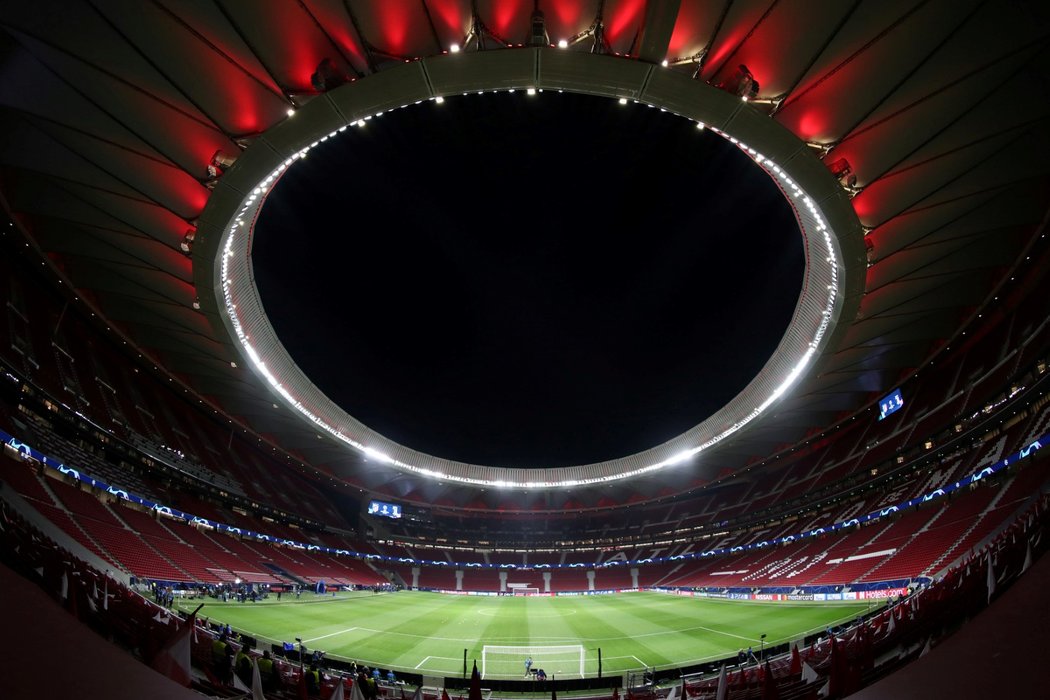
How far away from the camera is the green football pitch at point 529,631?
700 inches

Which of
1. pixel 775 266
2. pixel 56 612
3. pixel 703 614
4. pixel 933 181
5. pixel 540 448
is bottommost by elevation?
pixel 703 614

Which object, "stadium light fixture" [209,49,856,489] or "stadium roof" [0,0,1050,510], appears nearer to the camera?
"stadium roof" [0,0,1050,510]

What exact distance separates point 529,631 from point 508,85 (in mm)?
25206

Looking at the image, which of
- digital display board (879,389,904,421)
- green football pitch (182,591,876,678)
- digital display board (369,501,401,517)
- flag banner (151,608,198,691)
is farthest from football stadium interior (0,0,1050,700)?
digital display board (369,501,401,517)

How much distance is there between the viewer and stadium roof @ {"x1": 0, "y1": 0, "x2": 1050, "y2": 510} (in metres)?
13.4

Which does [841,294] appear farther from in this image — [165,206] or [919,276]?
[165,206]

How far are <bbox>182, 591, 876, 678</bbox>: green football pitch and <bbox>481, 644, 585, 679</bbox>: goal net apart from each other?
4cm

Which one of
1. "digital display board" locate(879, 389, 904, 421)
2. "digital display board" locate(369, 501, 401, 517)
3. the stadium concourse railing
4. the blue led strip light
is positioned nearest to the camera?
the stadium concourse railing

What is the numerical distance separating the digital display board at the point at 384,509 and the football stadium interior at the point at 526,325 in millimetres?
5553

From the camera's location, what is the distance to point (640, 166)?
25625 mm

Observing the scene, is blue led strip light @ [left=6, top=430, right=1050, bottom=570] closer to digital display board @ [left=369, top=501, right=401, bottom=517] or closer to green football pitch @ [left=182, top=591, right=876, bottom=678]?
digital display board @ [left=369, top=501, right=401, bottom=517]

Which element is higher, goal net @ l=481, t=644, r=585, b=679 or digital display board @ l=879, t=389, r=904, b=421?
digital display board @ l=879, t=389, r=904, b=421

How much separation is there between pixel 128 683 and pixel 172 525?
110 ft

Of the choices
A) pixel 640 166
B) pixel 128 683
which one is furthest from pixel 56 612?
pixel 640 166
